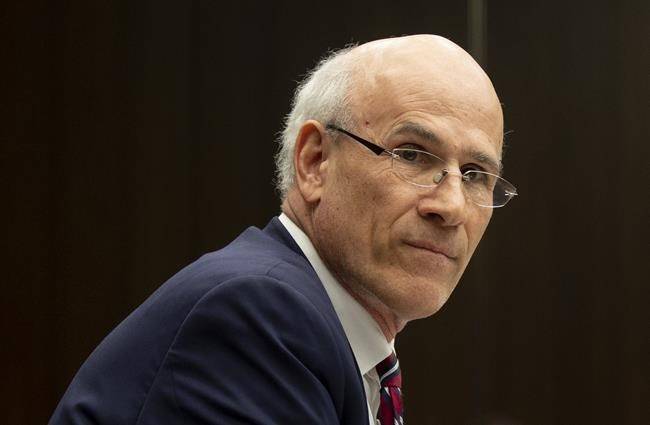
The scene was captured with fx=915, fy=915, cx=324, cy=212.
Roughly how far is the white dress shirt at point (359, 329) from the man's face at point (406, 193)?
0.02 metres

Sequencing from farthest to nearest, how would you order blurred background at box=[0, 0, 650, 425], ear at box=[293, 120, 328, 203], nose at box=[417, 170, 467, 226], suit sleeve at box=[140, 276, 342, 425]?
blurred background at box=[0, 0, 650, 425], ear at box=[293, 120, 328, 203], nose at box=[417, 170, 467, 226], suit sleeve at box=[140, 276, 342, 425]

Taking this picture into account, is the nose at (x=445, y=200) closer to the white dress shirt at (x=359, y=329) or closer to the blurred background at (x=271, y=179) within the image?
the white dress shirt at (x=359, y=329)

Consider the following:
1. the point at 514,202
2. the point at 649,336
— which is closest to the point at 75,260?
the point at 514,202

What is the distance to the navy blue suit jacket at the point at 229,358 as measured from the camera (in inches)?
39.9

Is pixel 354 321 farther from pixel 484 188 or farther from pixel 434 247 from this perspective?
pixel 484 188

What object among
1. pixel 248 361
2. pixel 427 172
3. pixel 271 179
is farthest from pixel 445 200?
pixel 271 179

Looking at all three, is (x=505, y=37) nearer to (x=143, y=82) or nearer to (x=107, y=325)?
(x=143, y=82)

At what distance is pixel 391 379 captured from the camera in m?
1.40

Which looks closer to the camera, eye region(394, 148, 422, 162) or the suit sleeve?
the suit sleeve

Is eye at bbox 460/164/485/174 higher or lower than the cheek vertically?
higher

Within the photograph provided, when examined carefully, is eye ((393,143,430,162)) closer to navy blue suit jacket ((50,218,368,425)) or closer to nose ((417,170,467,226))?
nose ((417,170,467,226))

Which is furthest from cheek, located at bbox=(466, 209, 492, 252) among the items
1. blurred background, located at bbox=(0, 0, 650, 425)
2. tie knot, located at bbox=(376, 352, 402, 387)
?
blurred background, located at bbox=(0, 0, 650, 425)

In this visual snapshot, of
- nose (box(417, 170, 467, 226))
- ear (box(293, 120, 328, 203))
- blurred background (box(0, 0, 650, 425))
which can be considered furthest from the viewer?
blurred background (box(0, 0, 650, 425))

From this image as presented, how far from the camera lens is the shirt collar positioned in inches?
53.7
